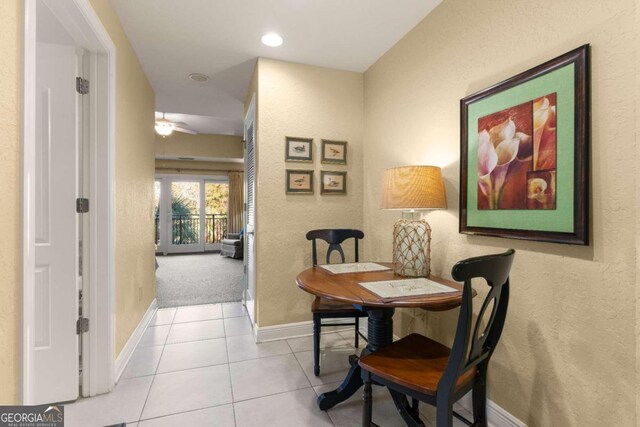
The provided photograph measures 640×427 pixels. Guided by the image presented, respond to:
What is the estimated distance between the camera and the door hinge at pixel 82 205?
6.11 ft

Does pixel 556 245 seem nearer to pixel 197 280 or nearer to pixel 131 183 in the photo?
pixel 131 183

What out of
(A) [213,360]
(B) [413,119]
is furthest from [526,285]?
(A) [213,360]

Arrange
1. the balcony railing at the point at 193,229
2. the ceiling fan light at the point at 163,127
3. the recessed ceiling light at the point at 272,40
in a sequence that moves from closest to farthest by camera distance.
Result: the recessed ceiling light at the point at 272,40 → the ceiling fan light at the point at 163,127 → the balcony railing at the point at 193,229

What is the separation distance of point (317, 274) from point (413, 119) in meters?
1.40

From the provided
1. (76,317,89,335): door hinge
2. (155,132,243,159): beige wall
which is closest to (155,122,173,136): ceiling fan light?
(155,132,243,159): beige wall

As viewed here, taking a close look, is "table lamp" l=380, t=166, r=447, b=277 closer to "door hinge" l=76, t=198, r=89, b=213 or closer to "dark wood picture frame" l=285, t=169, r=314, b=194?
"dark wood picture frame" l=285, t=169, r=314, b=194

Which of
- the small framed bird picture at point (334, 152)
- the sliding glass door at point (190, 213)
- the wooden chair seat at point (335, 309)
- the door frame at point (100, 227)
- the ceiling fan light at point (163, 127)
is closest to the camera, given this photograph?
the door frame at point (100, 227)

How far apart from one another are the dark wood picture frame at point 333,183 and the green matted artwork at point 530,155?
1307 mm

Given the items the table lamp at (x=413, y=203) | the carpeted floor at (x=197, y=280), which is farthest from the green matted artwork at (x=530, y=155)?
the carpeted floor at (x=197, y=280)

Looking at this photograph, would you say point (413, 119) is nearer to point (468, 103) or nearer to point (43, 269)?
point (468, 103)

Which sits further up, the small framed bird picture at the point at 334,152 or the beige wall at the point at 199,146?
the beige wall at the point at 199,146

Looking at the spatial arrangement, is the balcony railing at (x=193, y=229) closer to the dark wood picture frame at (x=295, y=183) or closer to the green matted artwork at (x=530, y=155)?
the dark wood picture frame at (x=295, y=183)

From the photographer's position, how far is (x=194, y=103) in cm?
405

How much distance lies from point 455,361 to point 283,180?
2.07 m
